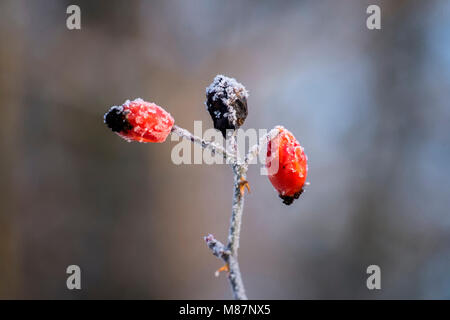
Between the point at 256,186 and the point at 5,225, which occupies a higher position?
the point at 256,186

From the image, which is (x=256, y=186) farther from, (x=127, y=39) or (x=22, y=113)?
(x=22, y=113)

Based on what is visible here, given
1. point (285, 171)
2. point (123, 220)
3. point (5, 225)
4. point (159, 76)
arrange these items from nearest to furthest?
point (285, 171), point (5, 225), point (123, 220), point (159, 76)

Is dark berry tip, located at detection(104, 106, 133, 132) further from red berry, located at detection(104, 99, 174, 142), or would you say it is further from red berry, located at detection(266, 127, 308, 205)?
red berry, located at detection(266, 127, 308, 205)

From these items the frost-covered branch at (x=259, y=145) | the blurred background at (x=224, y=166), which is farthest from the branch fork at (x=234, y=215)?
the blurred background at (x=224, y=166)

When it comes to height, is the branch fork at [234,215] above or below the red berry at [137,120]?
below

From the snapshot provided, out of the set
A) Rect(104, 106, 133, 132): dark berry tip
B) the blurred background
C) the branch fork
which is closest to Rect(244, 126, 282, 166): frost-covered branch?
the branch fork

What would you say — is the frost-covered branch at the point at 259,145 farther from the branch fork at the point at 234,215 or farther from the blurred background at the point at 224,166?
the blurred background at the point at 224,166

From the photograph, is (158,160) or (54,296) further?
(158,160)

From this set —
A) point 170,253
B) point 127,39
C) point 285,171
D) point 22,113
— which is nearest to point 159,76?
point 127,39
